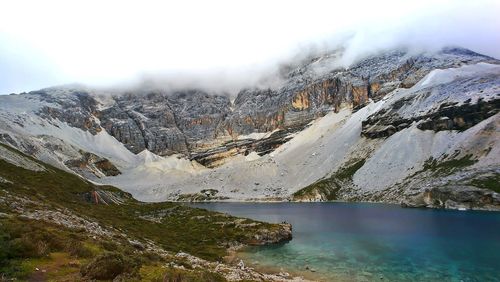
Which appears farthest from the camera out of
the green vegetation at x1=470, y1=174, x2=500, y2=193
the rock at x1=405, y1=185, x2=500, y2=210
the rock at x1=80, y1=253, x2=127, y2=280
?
the green vegetation at x1=470, y1=174, x2=500, y2=193

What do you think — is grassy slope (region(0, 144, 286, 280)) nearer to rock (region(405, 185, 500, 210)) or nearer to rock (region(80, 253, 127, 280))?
rock (region(80, 253, 127, 280))

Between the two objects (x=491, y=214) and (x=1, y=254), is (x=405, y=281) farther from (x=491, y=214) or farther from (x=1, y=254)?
(x=491, y=214)

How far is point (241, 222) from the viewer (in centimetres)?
8956

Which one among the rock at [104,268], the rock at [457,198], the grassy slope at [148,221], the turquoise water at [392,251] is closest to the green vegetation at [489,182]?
the rock at [457,198]

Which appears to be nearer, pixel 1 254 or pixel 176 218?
pixel 1 254

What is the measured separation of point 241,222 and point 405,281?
49.0 metres

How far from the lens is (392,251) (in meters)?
61.2

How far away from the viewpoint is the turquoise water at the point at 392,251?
158ft

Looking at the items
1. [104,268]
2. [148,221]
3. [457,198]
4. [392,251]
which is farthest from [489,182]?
[104,268]

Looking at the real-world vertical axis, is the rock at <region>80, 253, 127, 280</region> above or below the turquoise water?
above

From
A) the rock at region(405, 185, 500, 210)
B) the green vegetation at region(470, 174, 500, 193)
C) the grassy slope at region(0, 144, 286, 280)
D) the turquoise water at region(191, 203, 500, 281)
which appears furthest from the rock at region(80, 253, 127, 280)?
the green vegetation at region(470, 174, 500, 193)

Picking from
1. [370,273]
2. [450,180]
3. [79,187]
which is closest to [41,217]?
[370,273]

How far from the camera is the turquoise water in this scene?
48.1 meters

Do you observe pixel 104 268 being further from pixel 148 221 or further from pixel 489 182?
pixel 489 182
